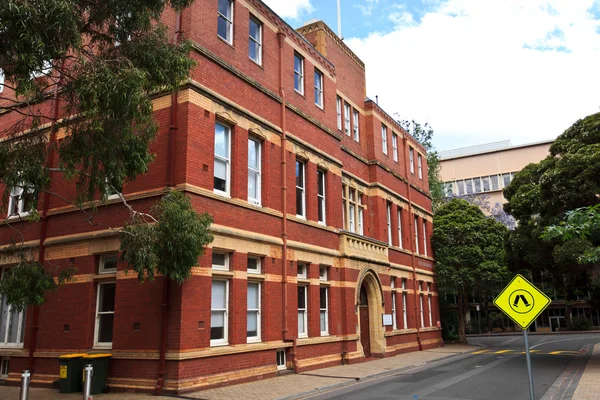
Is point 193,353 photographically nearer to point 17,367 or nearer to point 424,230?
point 17,367

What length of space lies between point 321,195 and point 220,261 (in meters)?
7.04

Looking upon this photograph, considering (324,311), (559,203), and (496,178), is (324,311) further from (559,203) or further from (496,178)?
(496,178)

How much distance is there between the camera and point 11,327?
1623cm

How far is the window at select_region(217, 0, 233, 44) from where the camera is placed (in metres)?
16.0

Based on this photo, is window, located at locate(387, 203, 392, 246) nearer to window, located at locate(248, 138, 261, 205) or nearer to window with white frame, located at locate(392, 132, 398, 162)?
window with white frame, located at locate(392, 132, 398, 162)

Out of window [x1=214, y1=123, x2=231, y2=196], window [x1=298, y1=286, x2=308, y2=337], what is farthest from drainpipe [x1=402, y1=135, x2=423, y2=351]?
window [x1=214, y1=123, x2=231, y2=196]

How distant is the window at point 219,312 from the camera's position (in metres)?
13.9

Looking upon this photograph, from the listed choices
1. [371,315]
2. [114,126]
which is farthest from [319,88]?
[114,126]

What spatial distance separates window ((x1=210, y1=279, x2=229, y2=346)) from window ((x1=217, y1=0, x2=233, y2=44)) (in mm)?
7562

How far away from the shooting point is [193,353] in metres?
12.6

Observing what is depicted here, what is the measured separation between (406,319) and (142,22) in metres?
21.7

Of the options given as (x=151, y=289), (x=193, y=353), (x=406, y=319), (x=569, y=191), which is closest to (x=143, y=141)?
(x=151, y=289)

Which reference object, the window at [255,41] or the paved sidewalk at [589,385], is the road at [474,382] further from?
the window at [255,41]

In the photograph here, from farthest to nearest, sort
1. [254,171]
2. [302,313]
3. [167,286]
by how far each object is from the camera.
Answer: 1. [302,313]
2. [254,171]
3. [167,286]
